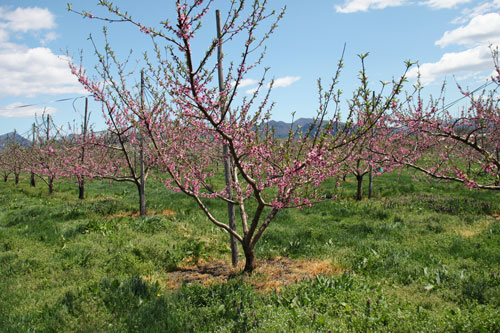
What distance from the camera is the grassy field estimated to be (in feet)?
13.6

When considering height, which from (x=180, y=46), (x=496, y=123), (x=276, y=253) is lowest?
(x=276, y=253)

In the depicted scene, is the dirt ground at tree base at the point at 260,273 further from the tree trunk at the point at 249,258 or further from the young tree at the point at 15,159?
the young tree at the point at 15,159

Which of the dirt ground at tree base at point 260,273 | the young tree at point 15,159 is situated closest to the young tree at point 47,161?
the young tree at point 15,159

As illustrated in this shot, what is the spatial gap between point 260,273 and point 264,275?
0.40 feet

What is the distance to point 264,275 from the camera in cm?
577

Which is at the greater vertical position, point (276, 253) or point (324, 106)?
point (324, 106)

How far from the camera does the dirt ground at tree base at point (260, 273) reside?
5.56 m

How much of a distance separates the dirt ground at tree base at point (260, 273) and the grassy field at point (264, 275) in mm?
52

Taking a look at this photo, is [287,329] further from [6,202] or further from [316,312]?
[6,202]

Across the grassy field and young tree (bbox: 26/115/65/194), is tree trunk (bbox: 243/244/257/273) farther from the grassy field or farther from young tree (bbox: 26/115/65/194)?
young tree (bbox: 26/115/65/194)

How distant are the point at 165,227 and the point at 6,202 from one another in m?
10.6

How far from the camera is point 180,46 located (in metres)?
3.54

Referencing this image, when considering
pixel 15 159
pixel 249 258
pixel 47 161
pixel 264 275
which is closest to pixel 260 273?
pixel 264 275

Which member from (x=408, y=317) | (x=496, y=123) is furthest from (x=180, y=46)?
(x=496, y=123)
